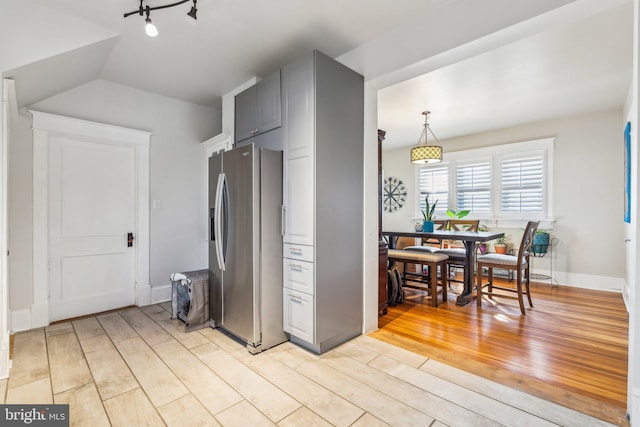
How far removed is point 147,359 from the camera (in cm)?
230

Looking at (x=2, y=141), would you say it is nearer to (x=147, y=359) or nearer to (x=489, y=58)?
(x=147, y=359)

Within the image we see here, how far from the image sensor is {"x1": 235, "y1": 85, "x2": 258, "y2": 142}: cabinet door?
2.94m

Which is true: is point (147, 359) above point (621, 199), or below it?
below

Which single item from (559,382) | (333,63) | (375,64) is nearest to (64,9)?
(333,63)

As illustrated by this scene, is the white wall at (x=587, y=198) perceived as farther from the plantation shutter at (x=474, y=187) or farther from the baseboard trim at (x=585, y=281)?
the plantation shutter at (x=474, y=187)

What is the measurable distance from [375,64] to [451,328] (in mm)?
2572

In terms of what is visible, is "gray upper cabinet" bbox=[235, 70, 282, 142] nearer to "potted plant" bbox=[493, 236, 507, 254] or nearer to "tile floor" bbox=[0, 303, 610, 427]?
"tile floor" bbox=[0, 303, 610, 427]

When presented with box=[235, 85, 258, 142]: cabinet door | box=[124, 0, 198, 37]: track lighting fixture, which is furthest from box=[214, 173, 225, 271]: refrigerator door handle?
box=[124, 0, 198, 37]: track lighting fixture

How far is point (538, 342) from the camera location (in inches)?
103

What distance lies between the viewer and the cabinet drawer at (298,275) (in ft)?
7.84

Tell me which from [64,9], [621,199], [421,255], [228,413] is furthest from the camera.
Result: [621,199]

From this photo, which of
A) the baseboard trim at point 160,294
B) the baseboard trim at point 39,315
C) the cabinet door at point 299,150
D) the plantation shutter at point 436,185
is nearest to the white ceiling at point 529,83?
the plantation shutter at point 436,185

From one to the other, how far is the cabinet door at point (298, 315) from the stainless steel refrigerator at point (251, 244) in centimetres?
7
